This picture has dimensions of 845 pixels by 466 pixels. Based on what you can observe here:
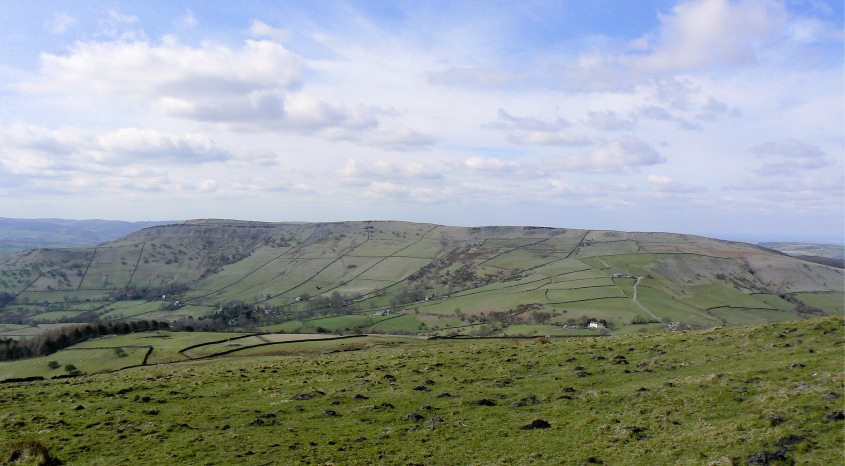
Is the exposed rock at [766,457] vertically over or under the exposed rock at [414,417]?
over

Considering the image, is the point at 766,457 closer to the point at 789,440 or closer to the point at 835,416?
the point at 789,440

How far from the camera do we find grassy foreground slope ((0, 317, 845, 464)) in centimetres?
1959

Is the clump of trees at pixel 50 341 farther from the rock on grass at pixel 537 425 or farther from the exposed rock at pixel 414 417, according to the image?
the rock on grass at pixel 537 425

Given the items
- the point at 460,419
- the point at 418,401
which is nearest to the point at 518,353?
the point at 418,401

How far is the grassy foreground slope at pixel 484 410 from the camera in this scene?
1959 centimetres

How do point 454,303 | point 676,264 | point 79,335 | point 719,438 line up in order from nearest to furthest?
1. point 719,438
2. point 79,335
3. point 454,303
4. point 676,264

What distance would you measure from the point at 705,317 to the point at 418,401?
10694cm

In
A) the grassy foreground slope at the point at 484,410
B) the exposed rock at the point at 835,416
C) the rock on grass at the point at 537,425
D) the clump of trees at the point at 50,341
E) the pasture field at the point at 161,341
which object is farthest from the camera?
the clump of trees at the point at 50,341

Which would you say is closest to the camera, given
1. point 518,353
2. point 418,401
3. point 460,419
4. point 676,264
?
point 460,419

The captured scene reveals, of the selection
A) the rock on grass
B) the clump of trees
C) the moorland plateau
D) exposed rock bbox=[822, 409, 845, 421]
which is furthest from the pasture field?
exposed rock bbox=[822, 409, 845, 421]

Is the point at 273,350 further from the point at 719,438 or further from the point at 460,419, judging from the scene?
the point at 719,438

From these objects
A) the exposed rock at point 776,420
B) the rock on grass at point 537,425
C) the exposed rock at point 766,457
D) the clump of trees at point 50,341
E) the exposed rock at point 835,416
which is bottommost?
the clump of trees at point 50,341

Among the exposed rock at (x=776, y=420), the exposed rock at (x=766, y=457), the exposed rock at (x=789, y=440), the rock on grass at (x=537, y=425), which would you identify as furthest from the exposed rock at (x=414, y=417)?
the exposed rock at (x=776, y=420)

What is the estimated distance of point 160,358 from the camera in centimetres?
6147
